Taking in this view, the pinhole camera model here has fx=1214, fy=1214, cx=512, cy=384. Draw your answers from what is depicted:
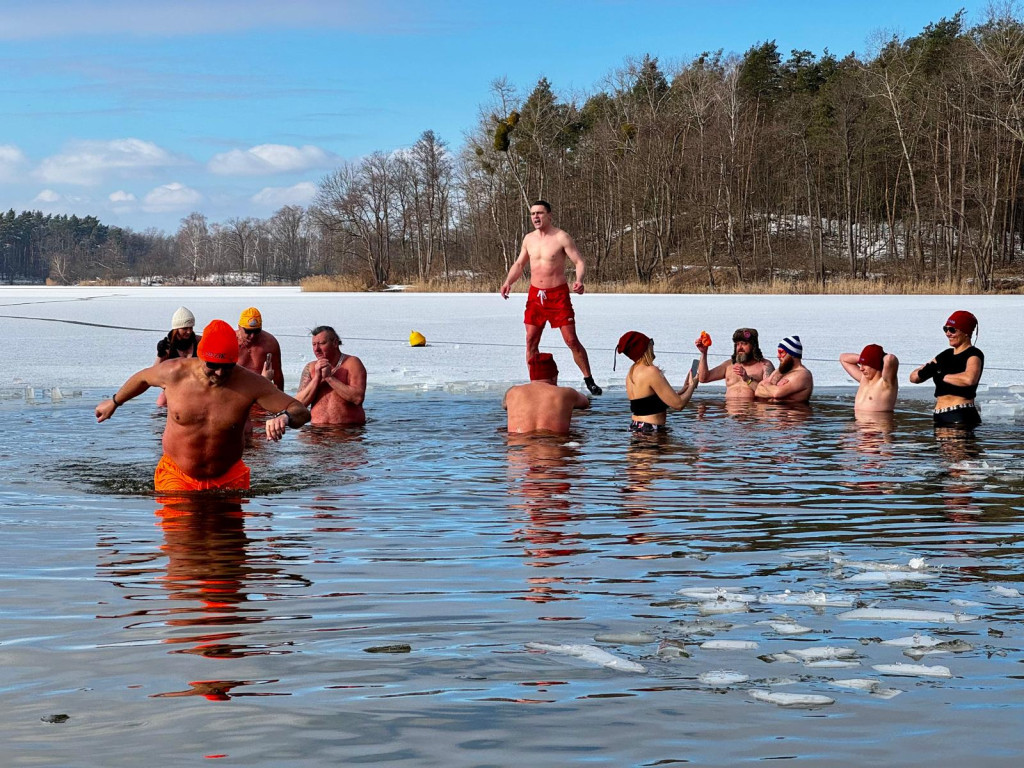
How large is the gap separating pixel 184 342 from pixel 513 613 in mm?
5496

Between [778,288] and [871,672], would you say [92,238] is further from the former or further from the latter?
[871,672]

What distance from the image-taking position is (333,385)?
370 inches

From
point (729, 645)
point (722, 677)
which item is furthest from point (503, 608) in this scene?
point (722, 677)

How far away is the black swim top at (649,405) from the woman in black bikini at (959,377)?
1985 mm

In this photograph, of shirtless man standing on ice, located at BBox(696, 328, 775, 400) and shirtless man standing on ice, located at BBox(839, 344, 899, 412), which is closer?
shirtless man standing on ice, located at BBox(839, 344, 899, 412)

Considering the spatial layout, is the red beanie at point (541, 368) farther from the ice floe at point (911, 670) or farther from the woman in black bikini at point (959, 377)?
the ice floe at point (911, 670)

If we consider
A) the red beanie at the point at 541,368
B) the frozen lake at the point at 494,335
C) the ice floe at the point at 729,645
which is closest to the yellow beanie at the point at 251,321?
the red beanie at the point at 541,368

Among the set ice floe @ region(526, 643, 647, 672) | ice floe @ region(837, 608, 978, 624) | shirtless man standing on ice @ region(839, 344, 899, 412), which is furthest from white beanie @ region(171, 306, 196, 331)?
ice floe @ region(837, 608, 978, 624)

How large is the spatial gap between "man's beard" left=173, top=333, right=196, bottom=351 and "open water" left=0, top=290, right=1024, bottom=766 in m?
1.35

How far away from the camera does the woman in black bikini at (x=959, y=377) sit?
29.9 feet

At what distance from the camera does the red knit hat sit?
5.85m

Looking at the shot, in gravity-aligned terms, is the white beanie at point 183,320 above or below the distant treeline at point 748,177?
below

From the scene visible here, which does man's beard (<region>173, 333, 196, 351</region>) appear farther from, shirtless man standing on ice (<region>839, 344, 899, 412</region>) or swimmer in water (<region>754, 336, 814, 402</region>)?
shirtless man standing on ice (<region>839, 344, 899, 412</region>)

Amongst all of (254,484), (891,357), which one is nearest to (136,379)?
(254,484)
